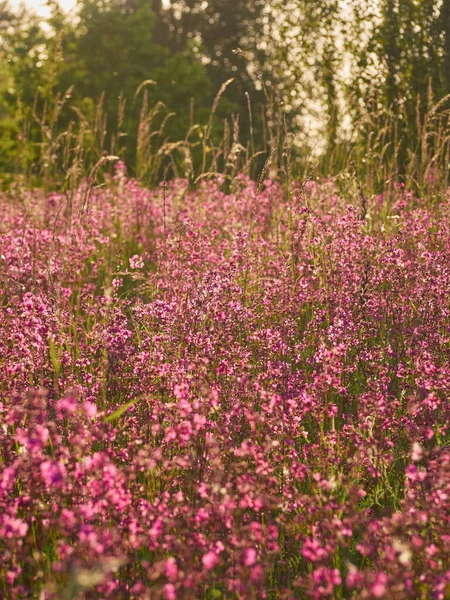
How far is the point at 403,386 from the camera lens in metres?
3.41

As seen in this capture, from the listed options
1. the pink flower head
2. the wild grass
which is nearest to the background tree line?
the wild grass

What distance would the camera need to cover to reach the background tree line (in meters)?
7.63

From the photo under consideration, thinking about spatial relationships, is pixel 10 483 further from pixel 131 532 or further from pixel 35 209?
pixel 35 209

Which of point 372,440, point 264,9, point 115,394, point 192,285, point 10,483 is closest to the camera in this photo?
point 10,483

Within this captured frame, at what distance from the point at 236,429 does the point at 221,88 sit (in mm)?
3444

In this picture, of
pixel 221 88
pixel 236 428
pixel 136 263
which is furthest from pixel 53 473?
pixel 221 88

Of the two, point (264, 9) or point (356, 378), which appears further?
point (264, 9)

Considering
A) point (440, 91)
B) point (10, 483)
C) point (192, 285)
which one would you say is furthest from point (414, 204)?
point (10, 483)

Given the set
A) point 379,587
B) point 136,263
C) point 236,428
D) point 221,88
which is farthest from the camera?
point 221,88

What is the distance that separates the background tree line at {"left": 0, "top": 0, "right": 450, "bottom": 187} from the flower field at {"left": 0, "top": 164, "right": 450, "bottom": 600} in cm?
100

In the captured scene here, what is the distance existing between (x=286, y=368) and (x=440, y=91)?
755 cm

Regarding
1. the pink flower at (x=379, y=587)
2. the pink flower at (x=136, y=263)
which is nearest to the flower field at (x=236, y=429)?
the pink flower at (x=379, y=587)

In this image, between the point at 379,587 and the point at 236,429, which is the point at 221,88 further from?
the point at 379,587

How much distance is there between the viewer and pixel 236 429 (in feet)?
9.59
